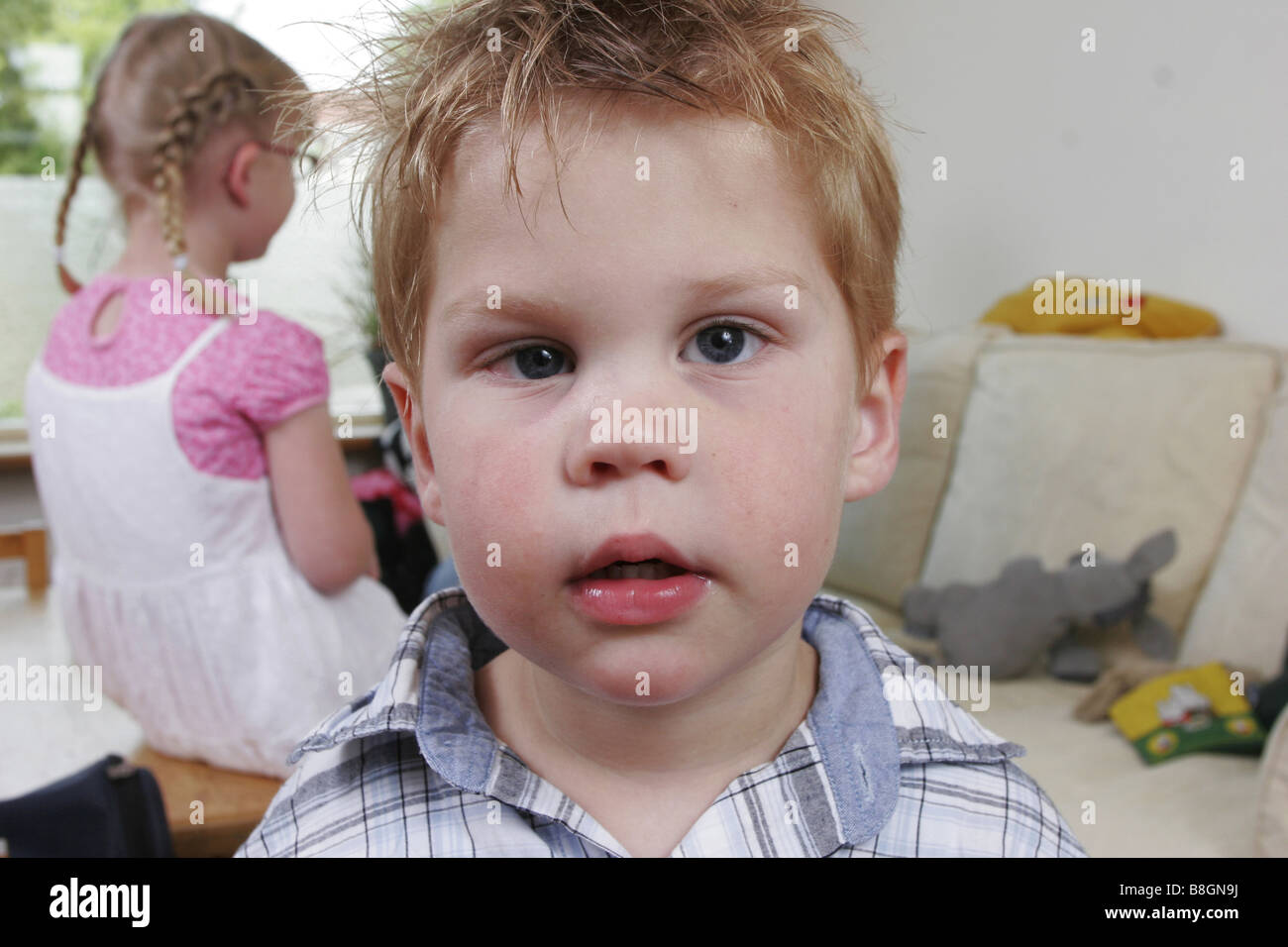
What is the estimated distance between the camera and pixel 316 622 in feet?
3.22

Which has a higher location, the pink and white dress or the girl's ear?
the girl's ear

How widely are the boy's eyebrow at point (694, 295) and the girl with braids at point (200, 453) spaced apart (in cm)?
Answer: 54

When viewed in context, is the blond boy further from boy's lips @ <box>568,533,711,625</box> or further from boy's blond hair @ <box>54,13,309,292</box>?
boy's blond hair @ <box>54,13,309,292</box>

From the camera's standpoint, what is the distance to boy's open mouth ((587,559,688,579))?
16.3 inches

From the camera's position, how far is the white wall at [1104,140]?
135cm

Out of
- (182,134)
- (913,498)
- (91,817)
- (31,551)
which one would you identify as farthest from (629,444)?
(31,551)

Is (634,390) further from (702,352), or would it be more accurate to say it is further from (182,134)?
(182,134)

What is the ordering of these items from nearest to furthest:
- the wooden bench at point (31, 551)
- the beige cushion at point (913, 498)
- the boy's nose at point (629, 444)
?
the boy's nose at point (629, 444) → the beige cushion at point (913, 498) → the wooden bench at point (31, 551)

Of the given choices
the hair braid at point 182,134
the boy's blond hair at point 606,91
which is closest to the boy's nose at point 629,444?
the boy's blond hair at point 606,91

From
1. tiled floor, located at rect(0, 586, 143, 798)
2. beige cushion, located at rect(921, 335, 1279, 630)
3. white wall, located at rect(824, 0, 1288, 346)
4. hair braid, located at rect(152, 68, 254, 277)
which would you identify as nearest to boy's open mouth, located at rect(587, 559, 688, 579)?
hair braid, located at rect(152, 68, 254, 277)

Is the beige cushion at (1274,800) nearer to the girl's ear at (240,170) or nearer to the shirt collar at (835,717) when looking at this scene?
the shirt collar at (835,717)

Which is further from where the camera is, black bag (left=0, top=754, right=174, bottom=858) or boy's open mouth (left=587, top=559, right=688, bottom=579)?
black bag (left=0, top=754, right=174, bottom=858)

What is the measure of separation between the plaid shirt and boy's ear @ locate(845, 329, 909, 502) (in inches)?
4.2
